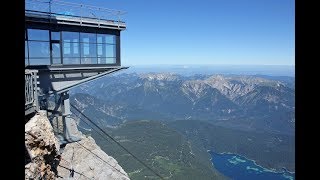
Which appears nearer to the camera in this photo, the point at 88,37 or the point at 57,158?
the point at 57,158

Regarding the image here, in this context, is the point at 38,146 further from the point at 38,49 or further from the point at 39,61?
the point at 38,49

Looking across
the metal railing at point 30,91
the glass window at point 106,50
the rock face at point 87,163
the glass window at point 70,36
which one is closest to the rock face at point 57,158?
the rock face at point 87,163

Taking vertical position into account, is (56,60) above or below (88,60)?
below

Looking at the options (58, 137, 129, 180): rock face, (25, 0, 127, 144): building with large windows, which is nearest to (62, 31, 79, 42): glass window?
(25, 0, 127, 144): building with large windows

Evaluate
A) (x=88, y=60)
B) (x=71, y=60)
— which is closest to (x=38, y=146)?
(x=71, y=60)
